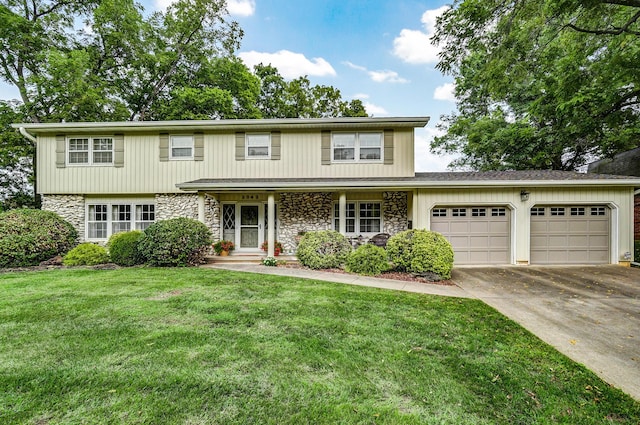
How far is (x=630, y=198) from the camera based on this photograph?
869 cm

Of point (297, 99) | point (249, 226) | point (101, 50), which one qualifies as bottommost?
point (249, 226)

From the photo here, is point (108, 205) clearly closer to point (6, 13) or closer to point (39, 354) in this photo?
point (39, 354)

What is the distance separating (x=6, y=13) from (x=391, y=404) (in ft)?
70.2

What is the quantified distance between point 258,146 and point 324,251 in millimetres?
5088

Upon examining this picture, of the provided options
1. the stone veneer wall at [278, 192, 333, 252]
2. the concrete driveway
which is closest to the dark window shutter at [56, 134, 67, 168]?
the stone veneer wall at [278, 192, 333, 252]

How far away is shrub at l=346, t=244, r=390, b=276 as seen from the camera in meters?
7.52

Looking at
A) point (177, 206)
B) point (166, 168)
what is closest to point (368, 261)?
point (177, 206)

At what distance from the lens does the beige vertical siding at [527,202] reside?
8695 millimetres

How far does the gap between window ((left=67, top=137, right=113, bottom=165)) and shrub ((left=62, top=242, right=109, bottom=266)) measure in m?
3.74

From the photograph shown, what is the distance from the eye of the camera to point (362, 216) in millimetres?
10664

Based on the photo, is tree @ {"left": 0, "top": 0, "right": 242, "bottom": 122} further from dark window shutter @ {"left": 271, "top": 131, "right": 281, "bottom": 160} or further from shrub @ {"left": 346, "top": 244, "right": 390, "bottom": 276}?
shrub @ {"left": 346, "top": 244, "right": 390, "bottom": 276}

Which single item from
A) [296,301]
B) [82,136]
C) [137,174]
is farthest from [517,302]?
[82,136]

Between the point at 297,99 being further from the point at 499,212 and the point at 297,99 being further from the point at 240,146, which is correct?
the point at 499,212

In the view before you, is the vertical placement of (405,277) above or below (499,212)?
below
